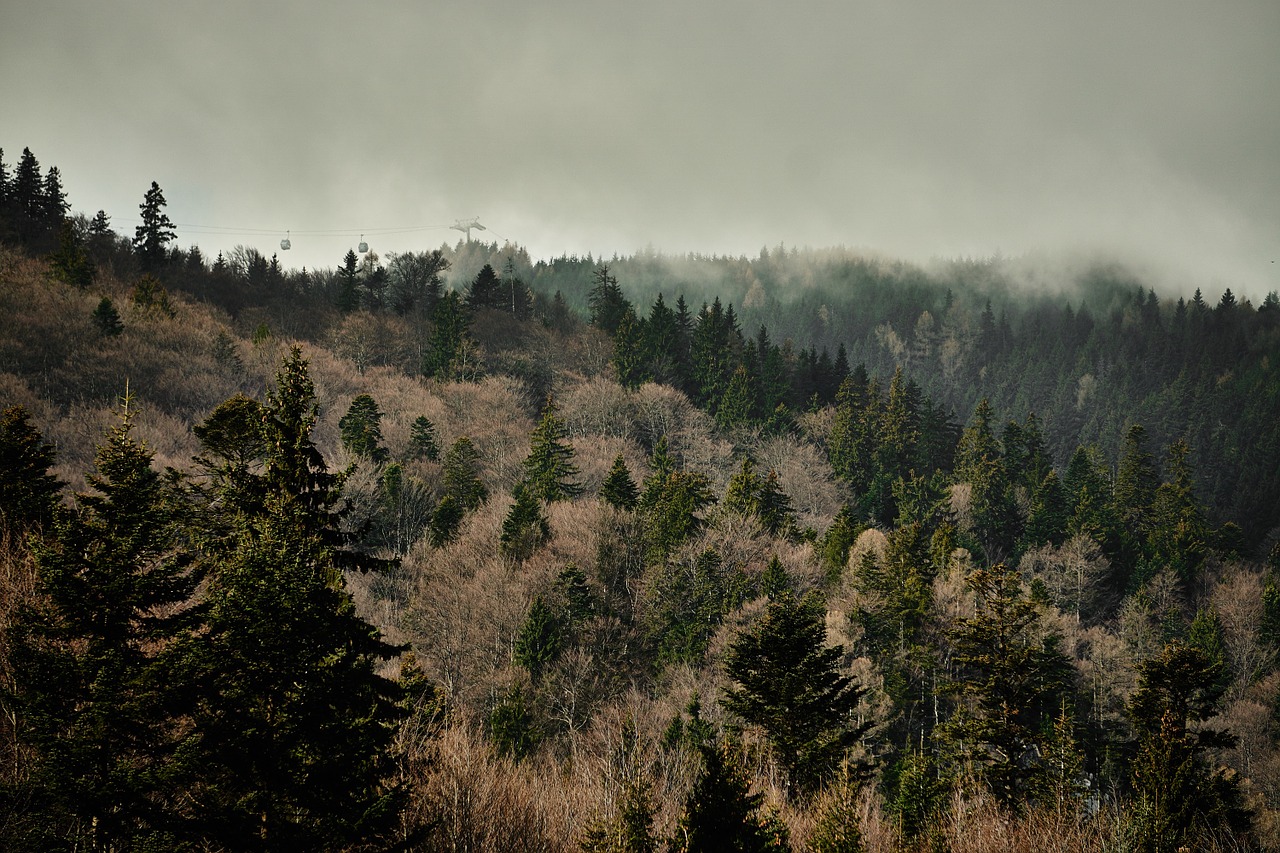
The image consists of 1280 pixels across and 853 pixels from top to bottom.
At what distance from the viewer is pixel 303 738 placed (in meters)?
9.00

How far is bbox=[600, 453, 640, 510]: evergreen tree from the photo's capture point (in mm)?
51906

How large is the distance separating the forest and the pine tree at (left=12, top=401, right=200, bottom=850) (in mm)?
57

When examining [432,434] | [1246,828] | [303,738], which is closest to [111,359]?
[432,434]

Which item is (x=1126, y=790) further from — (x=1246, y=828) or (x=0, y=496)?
(x=0, y=496)

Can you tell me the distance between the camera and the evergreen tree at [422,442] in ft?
206

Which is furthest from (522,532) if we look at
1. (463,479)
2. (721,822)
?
(721,822)

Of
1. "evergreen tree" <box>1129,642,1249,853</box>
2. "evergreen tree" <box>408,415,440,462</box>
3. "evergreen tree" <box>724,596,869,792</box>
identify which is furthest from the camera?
"evergreen tree" <box>408,415,440,462</box>

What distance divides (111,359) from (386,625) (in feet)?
115

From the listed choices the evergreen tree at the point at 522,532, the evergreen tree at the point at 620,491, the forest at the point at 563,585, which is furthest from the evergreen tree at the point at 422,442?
the evergreen tree at the point at 620,491

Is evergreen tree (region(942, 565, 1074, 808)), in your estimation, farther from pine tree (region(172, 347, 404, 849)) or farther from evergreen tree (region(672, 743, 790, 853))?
pine tree (region(172, 347, 404, 849))

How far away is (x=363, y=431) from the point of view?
190ft

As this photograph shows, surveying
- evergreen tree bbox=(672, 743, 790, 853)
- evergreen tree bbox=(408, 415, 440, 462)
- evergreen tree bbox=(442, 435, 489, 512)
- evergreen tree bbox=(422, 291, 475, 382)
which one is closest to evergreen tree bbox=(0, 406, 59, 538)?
evergreen tree bbox=(672, 743, 790, 853)

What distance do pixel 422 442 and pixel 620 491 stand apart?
1976 cm

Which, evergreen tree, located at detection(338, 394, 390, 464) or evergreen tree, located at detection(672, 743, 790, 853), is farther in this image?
evergreen tree, located at detection(338, 394, 390, 464)
